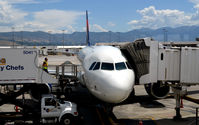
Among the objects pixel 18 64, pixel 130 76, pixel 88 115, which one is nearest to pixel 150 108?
pixel 88 115

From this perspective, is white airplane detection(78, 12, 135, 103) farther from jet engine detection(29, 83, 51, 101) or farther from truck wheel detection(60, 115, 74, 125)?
jet engine detection(29, 83, 51, 101)

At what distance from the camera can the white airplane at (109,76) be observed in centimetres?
1143

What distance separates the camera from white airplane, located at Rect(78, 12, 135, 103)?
37.5 feet

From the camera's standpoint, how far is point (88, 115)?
16766 mm

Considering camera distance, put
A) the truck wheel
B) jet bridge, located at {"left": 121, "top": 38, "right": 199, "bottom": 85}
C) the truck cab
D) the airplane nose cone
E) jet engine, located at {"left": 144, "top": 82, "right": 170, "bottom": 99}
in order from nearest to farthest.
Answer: the airplane nose cone → the truck wheel → the truck cab → jet bridge, located at {"left": 121, "top": 38, "right": 199, "bottom": 85} → jet engine, located at {"left": 144, "top": 82, "right": 170, "bottom": 99}

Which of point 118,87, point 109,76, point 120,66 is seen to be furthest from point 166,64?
point 118,87

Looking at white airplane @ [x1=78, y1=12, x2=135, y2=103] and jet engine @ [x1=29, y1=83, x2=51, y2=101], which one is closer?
white airplane @ [x1=78, y1=12, x2=135, y2=103]

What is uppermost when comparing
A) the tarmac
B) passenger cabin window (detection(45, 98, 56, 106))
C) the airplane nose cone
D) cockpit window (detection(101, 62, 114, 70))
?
cockpit window (detection(101, 62, 114, 70))

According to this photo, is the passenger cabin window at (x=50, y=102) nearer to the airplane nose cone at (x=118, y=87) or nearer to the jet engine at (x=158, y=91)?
the airplane nose cone at (x=118, y=87)

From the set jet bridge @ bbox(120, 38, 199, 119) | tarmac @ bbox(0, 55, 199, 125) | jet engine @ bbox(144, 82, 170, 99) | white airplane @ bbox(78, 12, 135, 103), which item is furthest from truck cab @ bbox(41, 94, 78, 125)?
jet engine @ bbox(144, 82, 170, 99)

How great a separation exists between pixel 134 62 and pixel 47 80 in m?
5.88

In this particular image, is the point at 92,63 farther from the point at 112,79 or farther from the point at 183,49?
the point at 183,49

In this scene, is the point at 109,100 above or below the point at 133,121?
above

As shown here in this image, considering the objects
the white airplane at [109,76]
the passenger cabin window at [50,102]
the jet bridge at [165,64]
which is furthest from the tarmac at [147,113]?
the white airplane at [109,76]
